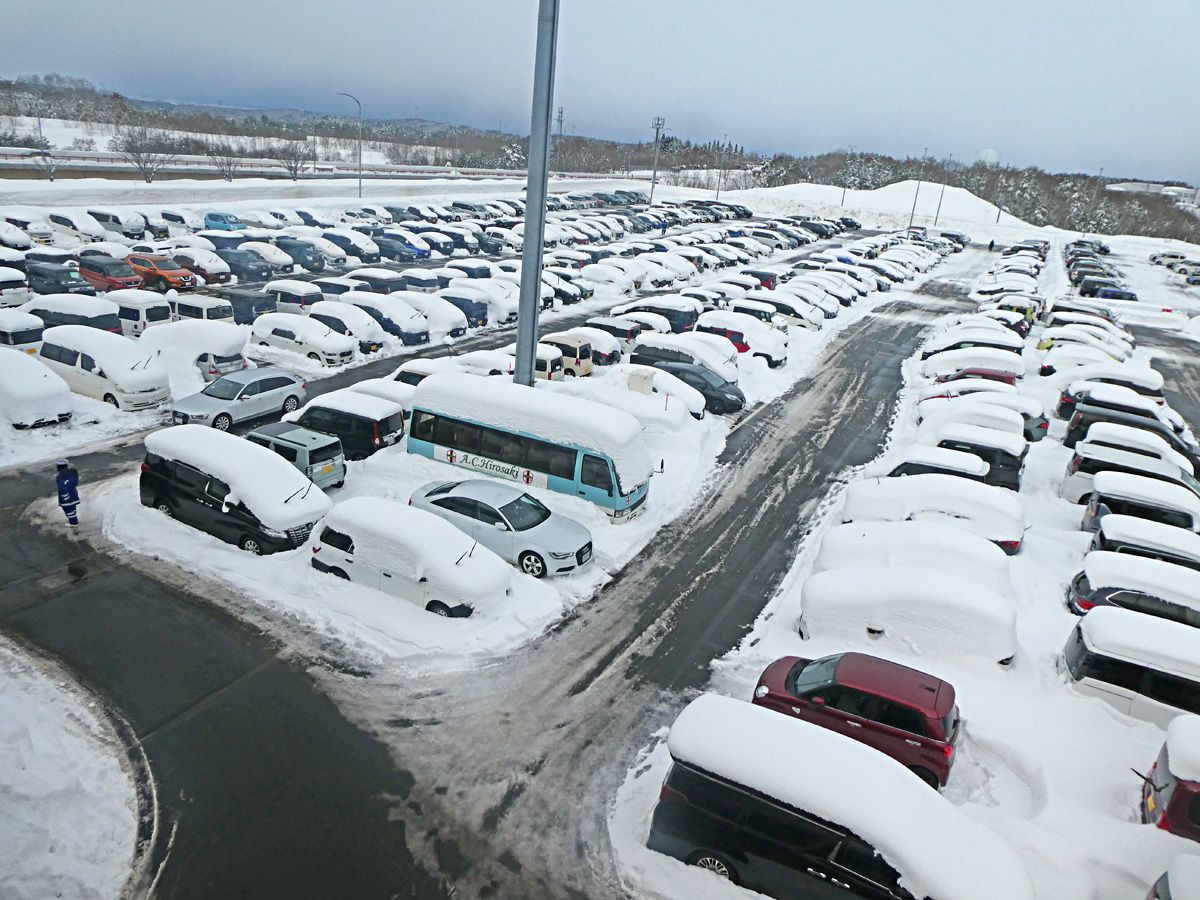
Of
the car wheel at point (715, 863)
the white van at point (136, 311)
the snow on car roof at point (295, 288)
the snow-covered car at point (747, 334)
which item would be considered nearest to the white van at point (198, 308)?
the white van at point (136, 311)

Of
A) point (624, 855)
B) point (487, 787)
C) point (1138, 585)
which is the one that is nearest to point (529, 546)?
point (487, 787)

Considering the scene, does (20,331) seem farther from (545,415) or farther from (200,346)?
(545,415)

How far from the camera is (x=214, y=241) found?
38.4m

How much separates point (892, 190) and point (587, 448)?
310 ft

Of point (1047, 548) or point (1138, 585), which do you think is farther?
point (1047, 548)

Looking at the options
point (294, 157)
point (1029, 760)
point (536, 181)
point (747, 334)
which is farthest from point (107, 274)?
point (294, 157)

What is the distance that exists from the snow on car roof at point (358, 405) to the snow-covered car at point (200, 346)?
5.40 meters

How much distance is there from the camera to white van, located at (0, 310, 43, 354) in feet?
66.6

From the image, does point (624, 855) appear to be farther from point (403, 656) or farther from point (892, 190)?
point (892, 190)

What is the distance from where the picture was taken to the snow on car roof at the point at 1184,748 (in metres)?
8.03

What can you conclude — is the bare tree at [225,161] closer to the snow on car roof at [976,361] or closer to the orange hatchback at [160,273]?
the orange hatchback at [160,273]

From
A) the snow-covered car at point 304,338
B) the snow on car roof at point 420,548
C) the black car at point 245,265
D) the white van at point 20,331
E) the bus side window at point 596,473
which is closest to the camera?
the snow on car roof at point 420,548

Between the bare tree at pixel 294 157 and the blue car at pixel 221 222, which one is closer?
the blue car at pixel 221 222

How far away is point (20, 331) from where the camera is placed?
20.4 m
